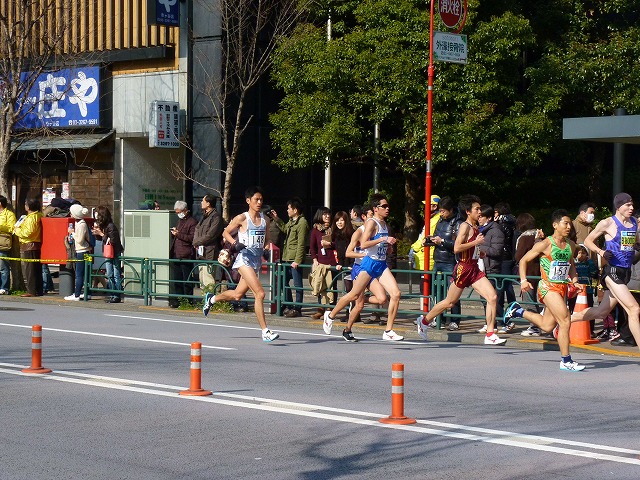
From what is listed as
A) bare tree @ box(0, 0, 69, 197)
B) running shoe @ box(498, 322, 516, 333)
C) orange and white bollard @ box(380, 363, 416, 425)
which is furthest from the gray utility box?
orange and white bollard @ box(380, 363, 416, 425)

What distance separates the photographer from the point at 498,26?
24984mm

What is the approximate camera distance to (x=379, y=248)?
14.9 m

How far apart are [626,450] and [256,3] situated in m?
21.7

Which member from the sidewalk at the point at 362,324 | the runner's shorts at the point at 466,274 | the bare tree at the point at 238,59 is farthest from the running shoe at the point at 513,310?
the bare tree at the point at 238,59

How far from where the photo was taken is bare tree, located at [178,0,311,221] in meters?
27.4

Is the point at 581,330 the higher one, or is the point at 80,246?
the point at 80,246

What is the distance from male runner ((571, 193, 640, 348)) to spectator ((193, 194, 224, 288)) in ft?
23.9

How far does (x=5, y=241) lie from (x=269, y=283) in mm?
6599

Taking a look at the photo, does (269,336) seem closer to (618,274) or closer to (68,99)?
(618,274)

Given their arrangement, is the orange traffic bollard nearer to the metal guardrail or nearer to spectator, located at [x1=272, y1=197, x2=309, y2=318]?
the metal guardrail

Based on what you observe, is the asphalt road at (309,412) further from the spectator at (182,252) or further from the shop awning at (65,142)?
the shop awning at (65,142)

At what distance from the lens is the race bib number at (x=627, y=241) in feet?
44.6

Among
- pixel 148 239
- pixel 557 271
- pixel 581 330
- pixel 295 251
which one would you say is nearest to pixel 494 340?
pixel 581 330

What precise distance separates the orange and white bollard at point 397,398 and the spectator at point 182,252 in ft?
36.7
